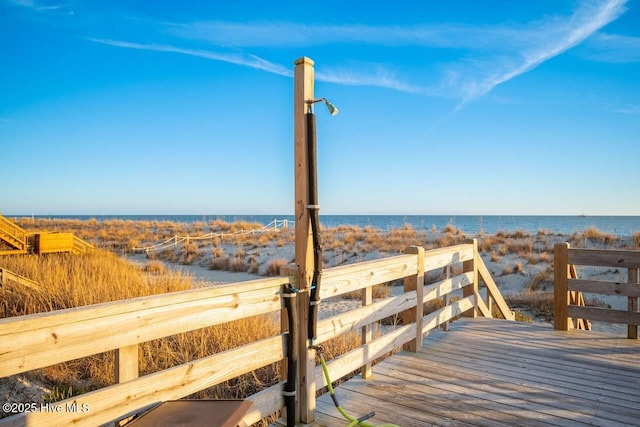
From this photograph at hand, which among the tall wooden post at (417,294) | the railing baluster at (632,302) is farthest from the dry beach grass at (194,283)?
the railing baluster at (632,302)

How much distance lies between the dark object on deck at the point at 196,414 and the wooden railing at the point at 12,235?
14492mm

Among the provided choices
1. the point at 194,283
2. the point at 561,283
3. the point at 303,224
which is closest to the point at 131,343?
the point at 303,224

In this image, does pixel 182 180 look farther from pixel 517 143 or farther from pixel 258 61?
pixel 517 143

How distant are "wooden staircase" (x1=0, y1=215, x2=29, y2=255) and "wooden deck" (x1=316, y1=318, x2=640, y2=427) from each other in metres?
13.9

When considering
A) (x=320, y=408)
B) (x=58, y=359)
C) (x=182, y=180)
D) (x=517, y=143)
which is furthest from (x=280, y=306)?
(x=182, y=180)

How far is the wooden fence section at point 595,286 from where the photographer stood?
4.99m

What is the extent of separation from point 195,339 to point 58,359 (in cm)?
379

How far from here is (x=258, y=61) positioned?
1719 cm

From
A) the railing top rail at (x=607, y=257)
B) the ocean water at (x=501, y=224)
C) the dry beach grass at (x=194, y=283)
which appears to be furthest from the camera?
the ocean water at (x=501, y=224)

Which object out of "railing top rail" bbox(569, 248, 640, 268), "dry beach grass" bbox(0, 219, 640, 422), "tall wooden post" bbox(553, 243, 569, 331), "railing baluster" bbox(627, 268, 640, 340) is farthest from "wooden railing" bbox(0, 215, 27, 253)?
"railing baluster" bbox(627, 268, 640, 340)

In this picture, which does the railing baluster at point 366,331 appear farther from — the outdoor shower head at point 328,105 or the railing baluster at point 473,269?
the railing baluster at point 473,269

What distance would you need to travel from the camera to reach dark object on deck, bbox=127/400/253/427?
5.32ft

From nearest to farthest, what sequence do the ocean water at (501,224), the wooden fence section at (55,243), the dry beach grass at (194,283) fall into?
the dry beach grass at (194,283), the wooden fence section at (55,243), the ocean water at (501,224)

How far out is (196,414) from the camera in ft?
5.55
